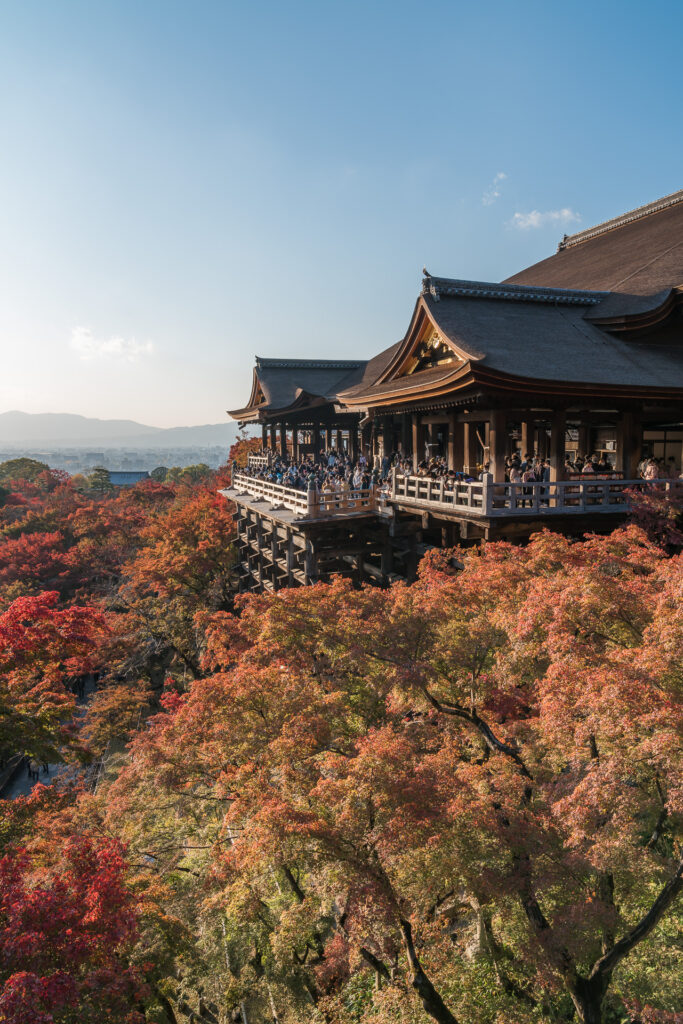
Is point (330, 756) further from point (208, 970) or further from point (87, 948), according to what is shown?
point (208, 970)

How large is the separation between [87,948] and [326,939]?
179 inches

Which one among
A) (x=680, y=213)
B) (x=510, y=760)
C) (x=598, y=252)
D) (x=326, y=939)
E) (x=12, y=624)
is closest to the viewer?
(x=510, y=760)

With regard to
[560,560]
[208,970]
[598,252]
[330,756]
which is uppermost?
[598,252]

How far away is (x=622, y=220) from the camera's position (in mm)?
24859

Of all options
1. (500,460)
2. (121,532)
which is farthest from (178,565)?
(500,460)

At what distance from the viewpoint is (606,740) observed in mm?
5363

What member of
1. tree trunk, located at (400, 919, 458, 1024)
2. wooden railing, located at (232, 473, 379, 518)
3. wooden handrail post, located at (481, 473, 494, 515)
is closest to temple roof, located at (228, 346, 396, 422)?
wooden railing, located at (232, 473, 379, 518)

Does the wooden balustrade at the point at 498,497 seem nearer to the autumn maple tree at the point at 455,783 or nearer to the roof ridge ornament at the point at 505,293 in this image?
the autumn maple tree at the point at 455,783

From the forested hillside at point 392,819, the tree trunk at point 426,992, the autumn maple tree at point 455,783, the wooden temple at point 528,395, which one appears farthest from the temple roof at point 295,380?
the tree trunk at point 426,992

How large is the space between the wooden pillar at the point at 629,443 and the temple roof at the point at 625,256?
4.62 meters

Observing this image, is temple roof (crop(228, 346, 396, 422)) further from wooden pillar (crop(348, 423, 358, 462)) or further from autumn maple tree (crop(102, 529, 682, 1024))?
autumn maple tree (crop(102, 529, 682, 1024))

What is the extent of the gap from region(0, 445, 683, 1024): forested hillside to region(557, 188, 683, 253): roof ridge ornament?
17731 millimetres

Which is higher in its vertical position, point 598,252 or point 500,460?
point 598,252

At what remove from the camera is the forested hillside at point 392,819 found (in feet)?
18.1
